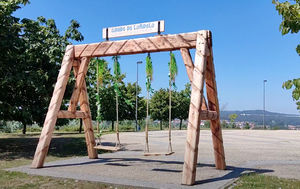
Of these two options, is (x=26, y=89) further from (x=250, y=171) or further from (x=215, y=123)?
(x=250, y=171)

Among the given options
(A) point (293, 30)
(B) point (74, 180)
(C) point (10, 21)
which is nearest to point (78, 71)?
(B) point (74, 180)

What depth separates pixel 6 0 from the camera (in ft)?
41.2

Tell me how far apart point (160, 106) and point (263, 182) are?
34.4m

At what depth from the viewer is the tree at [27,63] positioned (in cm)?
1173

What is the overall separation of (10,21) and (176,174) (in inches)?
355

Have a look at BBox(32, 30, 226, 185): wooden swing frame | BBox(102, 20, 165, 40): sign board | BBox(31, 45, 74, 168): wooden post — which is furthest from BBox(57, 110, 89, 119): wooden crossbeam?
BBox(102, 20, 165, 40): sign board

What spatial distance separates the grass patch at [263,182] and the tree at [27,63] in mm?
8489

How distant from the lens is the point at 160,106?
A: 40969mm

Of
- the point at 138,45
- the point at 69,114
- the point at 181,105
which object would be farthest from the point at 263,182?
the point at 181,105

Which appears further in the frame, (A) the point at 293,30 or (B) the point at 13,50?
(B) the point at 13,50

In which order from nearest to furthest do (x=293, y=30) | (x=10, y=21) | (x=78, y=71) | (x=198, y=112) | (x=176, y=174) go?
(x=293, y=30), (x=198, y=112), (x=176, y=174), (x=78, y=71), (x=10, y=21)

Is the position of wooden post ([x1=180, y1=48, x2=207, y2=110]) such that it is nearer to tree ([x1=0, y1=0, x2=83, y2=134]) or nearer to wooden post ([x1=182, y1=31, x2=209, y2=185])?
wooden post ([x1=182, y1=31, x2=209, y2=185])

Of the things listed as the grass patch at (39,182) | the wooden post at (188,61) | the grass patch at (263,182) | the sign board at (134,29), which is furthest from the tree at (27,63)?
the grass patch at (263,182)

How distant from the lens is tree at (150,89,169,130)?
132 ft
